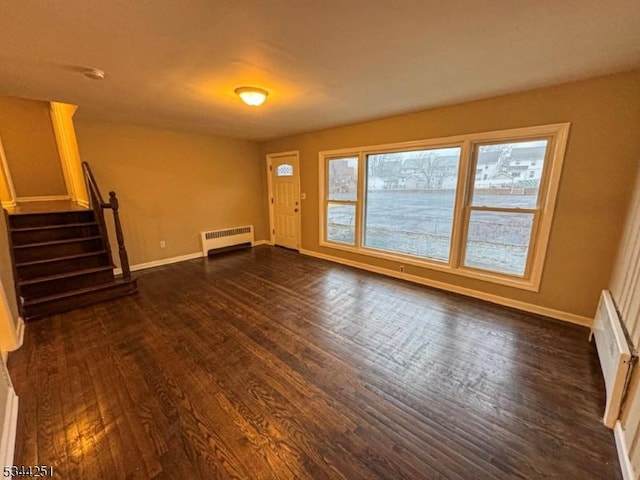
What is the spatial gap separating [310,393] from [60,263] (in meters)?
3.57

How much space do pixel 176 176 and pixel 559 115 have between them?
5338 millimetres

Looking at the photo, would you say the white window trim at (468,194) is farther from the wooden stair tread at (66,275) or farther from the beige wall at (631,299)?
the wooden stair tread at (66,275)

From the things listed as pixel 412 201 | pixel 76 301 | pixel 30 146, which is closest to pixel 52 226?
pixel 76 301

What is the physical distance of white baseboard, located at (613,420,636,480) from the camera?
1.23 meters

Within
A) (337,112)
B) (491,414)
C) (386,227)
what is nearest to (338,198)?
(386,227)

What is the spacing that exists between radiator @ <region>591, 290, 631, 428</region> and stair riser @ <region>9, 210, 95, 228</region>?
217 inches

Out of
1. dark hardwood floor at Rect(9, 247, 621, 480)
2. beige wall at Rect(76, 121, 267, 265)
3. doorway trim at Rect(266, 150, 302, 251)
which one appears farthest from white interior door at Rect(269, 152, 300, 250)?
dark hardwood floor at Rect(9, 247, 621, 480)

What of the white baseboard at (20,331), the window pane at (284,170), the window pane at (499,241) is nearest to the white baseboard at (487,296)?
the window pane at (499,241)

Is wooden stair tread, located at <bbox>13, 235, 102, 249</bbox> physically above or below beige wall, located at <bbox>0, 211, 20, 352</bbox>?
above

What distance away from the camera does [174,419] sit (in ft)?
5.18

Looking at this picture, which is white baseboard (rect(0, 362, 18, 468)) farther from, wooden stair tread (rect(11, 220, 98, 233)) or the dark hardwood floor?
wooden stair tread (rect(11, 220, 98, 233))

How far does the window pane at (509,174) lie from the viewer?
2.72 m

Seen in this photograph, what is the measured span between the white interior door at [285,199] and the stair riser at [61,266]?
311 cm

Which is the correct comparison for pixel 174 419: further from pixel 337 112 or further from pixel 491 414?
pixel 337 112
